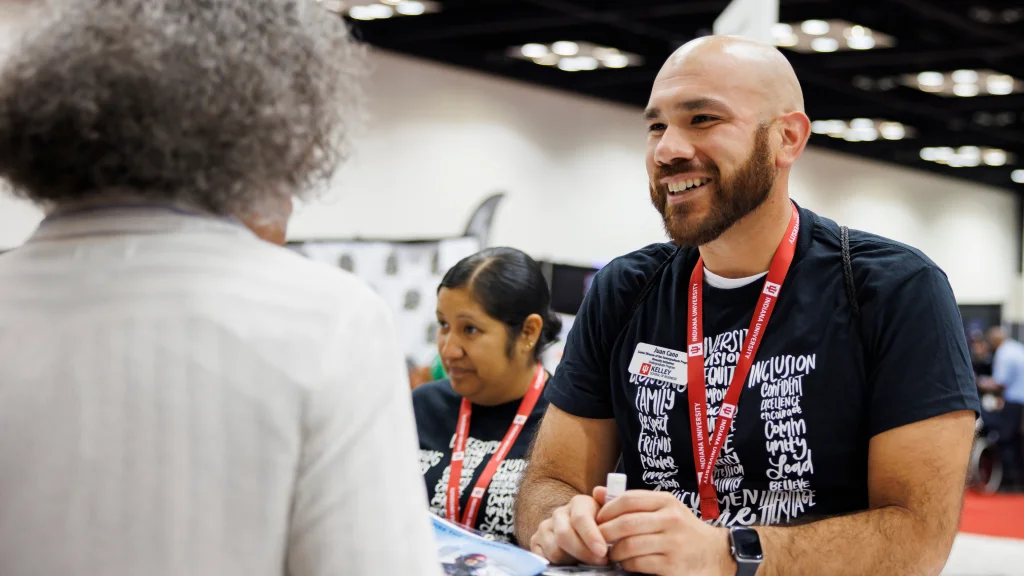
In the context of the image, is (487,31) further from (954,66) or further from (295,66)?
(295,66)

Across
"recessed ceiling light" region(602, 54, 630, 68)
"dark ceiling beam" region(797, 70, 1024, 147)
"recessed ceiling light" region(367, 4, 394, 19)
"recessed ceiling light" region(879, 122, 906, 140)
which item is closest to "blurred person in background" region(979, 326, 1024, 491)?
"dark ceiling beam" region(797, 70, 1024, 147)

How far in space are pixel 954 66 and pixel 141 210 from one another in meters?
10.2

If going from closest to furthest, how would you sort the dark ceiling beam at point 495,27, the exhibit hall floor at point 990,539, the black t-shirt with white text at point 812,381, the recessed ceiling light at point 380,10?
the black t-shirt with white text at point 812,381
the exhibit hall floor at point 990,539
the recessed ceiling light at point 380,10
the dark ceiling beam at point 495,27

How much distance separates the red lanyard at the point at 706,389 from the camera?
168 centimetres

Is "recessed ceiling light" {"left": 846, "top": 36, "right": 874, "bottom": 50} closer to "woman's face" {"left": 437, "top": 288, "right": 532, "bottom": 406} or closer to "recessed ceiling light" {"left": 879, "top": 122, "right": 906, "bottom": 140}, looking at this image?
"recessed ceiling light" {"left": 879, "top": 122, "right": 906, "bottom": 140}

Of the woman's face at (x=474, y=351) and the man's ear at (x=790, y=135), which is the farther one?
the woman's face at (x=474, y=351)

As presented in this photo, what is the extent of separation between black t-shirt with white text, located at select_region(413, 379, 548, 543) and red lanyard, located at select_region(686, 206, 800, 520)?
0.65 metres

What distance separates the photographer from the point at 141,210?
863mm

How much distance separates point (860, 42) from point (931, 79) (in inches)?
69.7

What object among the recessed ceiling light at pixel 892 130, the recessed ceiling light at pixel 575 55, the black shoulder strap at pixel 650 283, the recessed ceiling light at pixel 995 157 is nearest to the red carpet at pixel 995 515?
the recessed ceiling light at pixel 892 130

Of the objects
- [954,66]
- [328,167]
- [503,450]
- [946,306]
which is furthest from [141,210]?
[954,66]

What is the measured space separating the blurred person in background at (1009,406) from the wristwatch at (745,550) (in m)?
10.6

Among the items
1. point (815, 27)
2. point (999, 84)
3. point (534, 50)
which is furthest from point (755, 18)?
point (999, 84)

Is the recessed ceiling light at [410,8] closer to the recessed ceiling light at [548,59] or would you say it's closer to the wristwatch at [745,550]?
the recessed ceiling light at [548,59]
